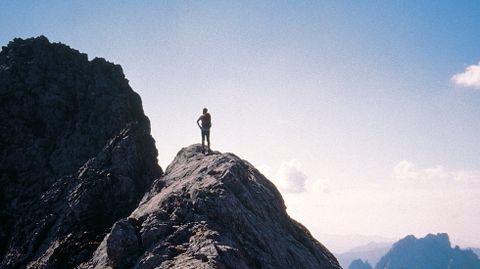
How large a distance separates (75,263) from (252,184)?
12.7 meters

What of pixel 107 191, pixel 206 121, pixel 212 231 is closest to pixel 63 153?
pixel 107 191

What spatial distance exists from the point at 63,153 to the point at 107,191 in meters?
13.0

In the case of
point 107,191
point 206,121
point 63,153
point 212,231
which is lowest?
point 212,231

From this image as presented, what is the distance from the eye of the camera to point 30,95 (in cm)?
4350

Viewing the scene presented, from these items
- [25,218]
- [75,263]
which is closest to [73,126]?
[25,218]

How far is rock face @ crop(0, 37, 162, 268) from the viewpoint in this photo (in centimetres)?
2572

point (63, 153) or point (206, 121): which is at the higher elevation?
point (63, 153)

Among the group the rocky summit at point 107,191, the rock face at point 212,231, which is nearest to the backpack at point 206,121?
the rocky summit at point 107,191

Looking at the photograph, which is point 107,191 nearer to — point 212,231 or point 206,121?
point 206,121

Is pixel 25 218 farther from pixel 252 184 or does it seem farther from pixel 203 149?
pixel 252 184

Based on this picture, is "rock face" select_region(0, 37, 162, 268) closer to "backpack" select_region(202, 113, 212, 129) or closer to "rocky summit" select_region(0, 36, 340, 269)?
"rocky summit" select_region(0, 36, 340, 269)

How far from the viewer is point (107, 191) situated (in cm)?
2850

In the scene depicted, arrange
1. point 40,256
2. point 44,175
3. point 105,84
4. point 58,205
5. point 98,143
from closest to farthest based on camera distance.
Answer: point 40,256 → point 58,205 → point 44,175 → point 98,143 → point 105,84

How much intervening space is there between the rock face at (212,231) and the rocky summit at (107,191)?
65 mm
